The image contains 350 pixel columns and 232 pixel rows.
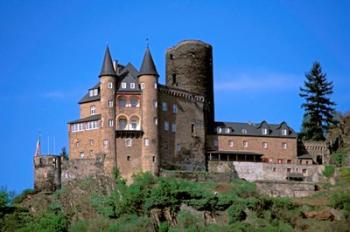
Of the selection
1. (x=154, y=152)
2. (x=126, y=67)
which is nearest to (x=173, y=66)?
(x=126, y=67)

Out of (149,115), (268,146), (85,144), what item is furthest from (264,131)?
(85,144)

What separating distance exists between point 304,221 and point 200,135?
14291 millimetres

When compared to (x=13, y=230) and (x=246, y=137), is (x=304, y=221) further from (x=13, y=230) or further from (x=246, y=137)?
(x=13, y=230)

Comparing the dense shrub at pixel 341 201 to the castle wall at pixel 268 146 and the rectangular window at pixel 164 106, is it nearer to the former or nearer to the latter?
the castle wall at pixel 268 146

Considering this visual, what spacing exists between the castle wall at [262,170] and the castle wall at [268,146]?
2712 mm

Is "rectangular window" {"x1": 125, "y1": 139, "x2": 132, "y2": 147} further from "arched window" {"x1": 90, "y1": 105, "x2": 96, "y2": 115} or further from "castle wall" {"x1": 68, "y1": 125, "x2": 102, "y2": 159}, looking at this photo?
"arched window" {"x1": 90, "y1": 105, "x2": 96, "y2": 115}

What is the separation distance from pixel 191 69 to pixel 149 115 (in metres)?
9.89

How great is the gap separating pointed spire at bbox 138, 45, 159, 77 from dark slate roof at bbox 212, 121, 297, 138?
975cm

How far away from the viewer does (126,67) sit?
7400cm

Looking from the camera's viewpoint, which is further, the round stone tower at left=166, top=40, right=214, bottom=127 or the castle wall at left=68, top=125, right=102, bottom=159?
the round stone tower at left=166, top=40, right=214, bottom=127

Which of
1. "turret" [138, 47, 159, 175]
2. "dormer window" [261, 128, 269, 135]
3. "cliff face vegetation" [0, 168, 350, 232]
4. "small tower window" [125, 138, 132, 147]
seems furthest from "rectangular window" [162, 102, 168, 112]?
"dormer window" [261, 128, 269, 135]

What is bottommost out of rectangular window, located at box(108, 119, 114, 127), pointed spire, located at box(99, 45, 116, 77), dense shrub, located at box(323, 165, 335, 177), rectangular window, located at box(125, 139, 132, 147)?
dense shrub, located at box(323, 165, 335, 177)

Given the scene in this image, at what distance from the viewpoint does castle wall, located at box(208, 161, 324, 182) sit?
74.5m

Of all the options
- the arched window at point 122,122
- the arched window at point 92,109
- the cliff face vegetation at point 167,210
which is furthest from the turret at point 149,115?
the arched window at point 92,109
